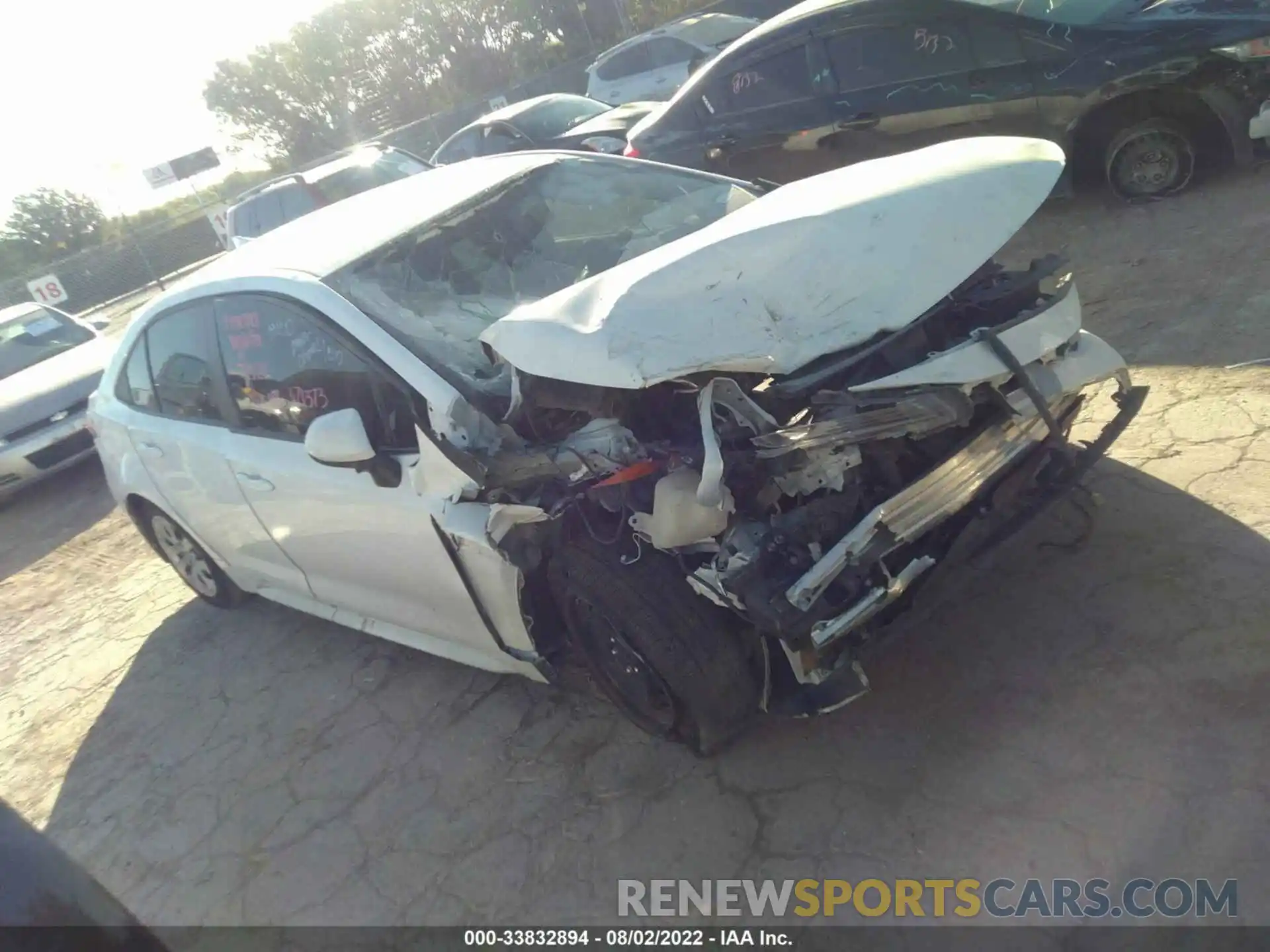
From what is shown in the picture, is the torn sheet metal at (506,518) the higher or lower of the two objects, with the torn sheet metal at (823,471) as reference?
higher

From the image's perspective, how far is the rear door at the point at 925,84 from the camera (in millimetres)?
5648

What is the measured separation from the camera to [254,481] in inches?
145

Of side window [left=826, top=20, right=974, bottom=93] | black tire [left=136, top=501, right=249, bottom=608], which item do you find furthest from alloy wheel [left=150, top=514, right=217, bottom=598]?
side window [left=826, top=20, right=974, bottom=93]

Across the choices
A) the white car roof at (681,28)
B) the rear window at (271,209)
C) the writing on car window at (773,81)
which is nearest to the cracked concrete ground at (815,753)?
the writing on car window at (773,81)

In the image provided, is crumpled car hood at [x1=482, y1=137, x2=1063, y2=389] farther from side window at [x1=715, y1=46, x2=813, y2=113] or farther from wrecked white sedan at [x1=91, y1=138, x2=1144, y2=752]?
side window at [x1=715, y1=46, x2=813, y2=113]

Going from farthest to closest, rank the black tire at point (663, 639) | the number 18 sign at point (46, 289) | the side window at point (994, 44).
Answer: the number 18 sign at point (46, 289) < the side window at point (994, 44) < the black tire at point (663, 639)

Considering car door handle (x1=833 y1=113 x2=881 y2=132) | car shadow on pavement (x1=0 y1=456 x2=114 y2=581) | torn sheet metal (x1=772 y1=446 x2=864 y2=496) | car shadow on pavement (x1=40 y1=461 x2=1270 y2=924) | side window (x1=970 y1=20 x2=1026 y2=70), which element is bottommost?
car shadow on pavement (x1=40 y1=461 x2=1270 y2=924)

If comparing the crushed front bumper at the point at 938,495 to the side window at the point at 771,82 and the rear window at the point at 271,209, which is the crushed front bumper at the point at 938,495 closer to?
the side window at the point at 771,82

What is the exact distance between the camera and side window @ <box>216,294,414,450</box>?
3172 mm

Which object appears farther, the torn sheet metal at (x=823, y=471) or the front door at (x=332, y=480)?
the front door at (x=332, y=480)

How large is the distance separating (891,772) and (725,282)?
1.53 m

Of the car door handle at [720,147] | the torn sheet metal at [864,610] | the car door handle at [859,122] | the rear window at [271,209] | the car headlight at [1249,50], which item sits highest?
the rear window at [271,209]

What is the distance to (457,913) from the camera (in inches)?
113

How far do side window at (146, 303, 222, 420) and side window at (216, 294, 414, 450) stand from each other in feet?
0.52
